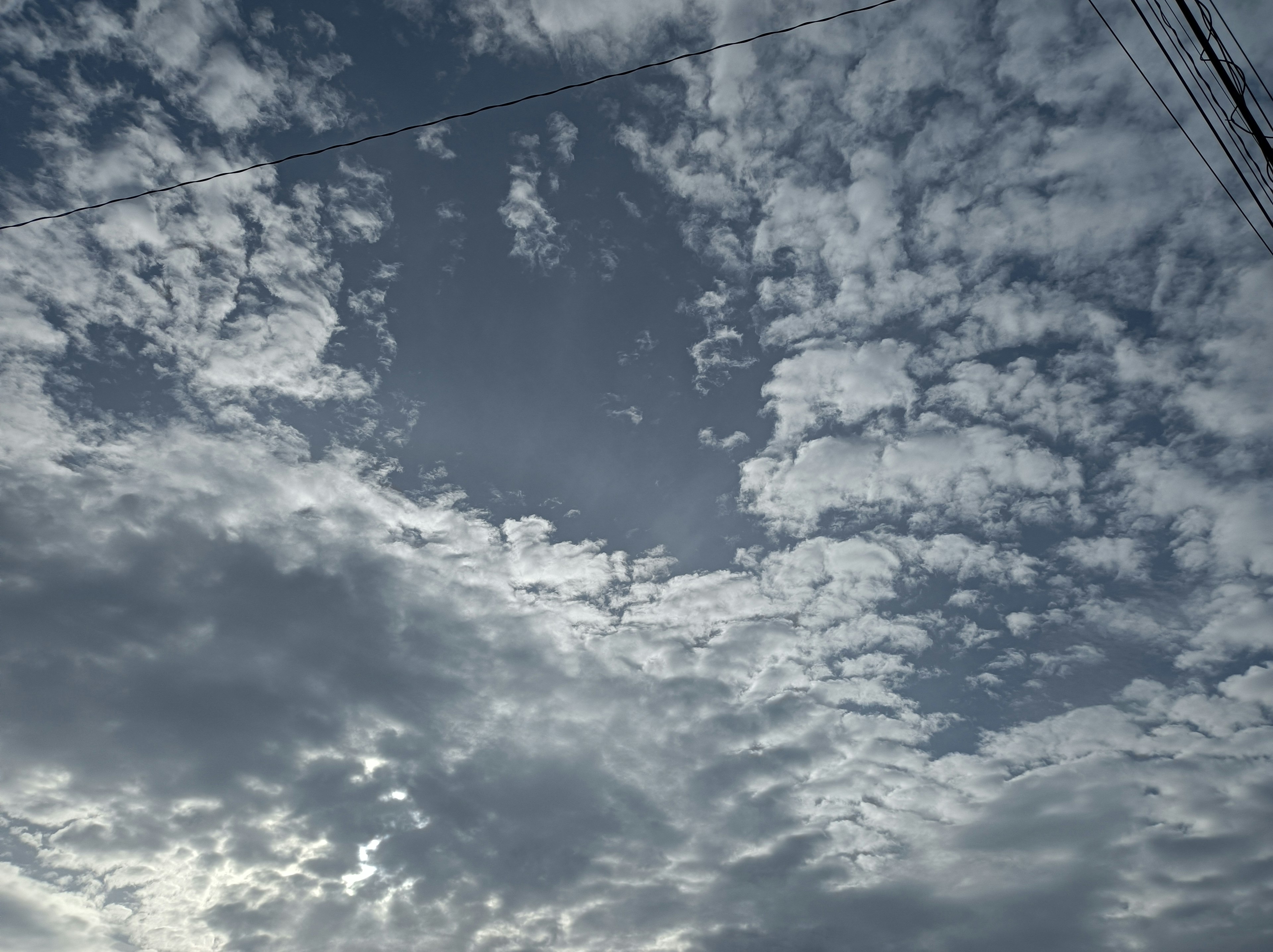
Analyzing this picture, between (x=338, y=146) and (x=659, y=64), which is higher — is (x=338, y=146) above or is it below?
below

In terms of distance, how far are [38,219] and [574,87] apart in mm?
10594

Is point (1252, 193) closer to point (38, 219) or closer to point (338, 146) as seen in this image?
point (338, 146)

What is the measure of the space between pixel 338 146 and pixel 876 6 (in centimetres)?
1014

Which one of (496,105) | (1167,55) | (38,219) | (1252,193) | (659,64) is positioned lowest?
(1252,193)

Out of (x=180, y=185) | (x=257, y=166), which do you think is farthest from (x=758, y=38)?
(x=180, y=185)

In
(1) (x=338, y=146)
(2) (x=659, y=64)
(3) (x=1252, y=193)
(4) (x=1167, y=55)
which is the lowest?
(3) (x=1252, y=193)

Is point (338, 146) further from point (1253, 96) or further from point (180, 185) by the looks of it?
point (1253, 96)

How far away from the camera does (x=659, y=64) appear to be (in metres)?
12.7

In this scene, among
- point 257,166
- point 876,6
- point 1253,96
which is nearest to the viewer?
point 1253,96

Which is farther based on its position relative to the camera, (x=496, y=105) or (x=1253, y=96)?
(x=496, y=105)

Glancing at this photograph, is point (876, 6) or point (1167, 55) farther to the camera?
point (876, 6)

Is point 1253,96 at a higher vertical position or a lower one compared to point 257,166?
lower

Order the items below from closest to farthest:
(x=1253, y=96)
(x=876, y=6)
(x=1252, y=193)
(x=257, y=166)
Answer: (x=1253, y=96), (x=1252, y=193), (x=876, y=6), (x=257, y=166)

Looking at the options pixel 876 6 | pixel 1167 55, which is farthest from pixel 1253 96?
pixel 876 6
